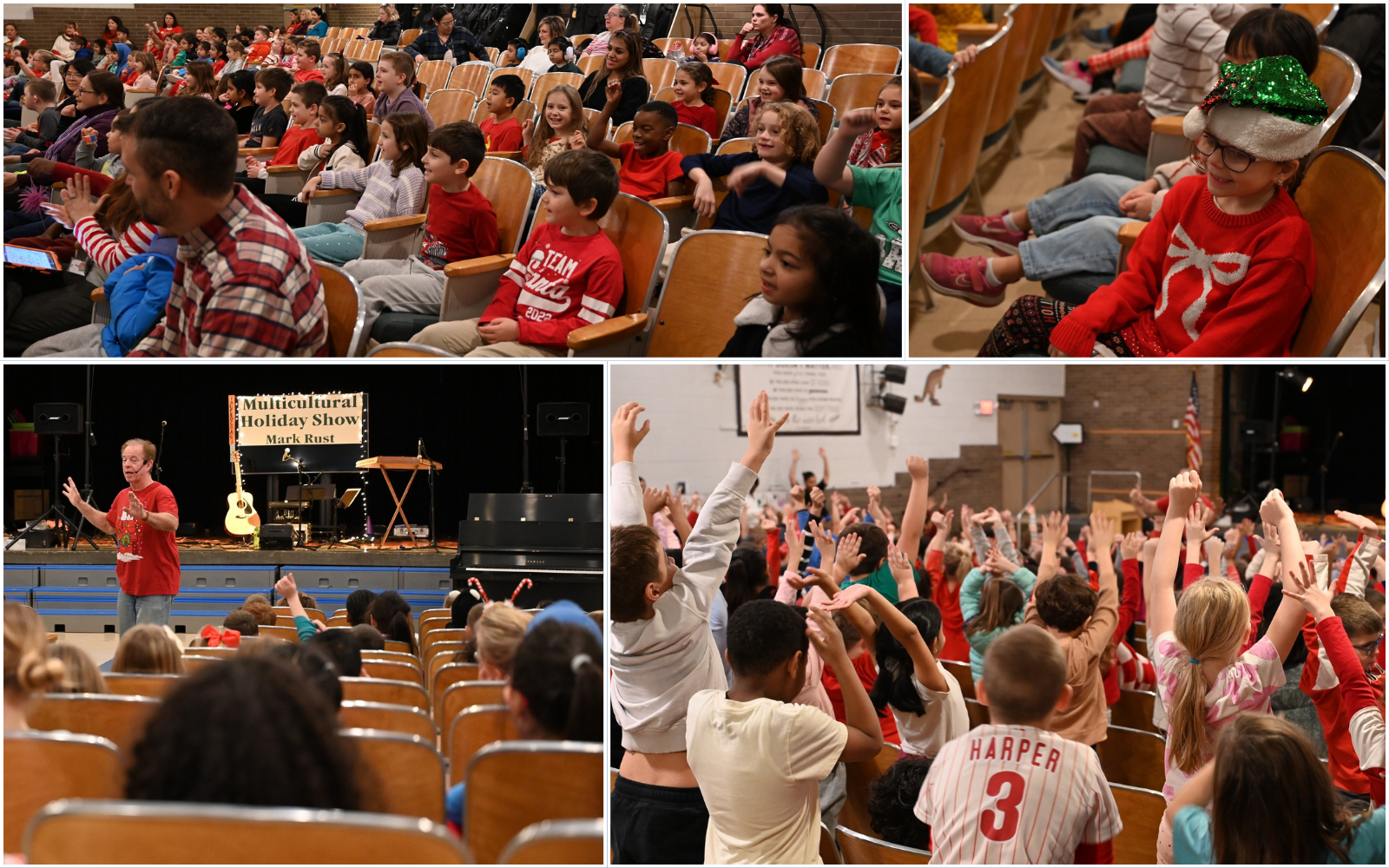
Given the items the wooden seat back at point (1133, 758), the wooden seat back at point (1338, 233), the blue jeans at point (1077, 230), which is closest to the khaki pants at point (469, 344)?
the blue jeans at point (1077, 230)

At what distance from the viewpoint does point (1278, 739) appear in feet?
5.16

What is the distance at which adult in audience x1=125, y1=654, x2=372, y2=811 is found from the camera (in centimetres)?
132

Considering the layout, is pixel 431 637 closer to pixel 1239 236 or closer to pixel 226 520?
pixel 226 520

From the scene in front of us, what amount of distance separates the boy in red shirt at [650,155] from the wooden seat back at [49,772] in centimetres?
200

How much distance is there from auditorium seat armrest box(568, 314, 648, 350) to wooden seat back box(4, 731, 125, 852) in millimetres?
1292

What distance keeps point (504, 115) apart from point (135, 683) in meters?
2.00

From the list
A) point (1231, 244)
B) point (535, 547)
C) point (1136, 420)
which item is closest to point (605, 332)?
point (535, 547)

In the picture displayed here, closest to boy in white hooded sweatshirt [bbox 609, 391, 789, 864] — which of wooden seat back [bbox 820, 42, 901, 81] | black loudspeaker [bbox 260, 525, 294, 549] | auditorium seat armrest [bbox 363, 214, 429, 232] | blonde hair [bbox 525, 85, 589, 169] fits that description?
black loudspeaker [bbox 260, 525, 294, 549]

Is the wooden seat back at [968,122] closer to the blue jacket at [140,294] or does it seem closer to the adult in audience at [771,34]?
the adult in audience at [771,34]

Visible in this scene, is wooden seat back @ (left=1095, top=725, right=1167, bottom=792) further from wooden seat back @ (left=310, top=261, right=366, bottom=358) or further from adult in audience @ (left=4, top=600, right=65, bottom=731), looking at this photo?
adult in audience @ (left=4, top=600, right=65, bottom=731)

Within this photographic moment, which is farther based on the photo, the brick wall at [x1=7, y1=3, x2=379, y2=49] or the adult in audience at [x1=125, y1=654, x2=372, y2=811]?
the brick wall at [x1=7, y1=3, x2=379, y2=49]

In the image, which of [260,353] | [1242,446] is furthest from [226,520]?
[1242,446]

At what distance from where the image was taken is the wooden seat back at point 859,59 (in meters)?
2.18

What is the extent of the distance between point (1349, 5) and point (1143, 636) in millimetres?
2857
